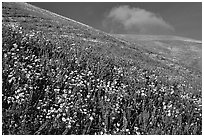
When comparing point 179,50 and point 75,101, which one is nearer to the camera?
point 75,101

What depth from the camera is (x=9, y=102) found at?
688 centimetres

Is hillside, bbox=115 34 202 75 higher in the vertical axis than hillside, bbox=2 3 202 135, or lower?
higher

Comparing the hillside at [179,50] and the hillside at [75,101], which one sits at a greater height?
the hillside at [179,50]

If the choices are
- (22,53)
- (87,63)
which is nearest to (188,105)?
(87,63)

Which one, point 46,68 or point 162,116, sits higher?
point 46,68

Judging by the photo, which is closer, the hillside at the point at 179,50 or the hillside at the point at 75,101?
the hillside at the point at 75,101

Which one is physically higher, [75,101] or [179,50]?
[179,50]

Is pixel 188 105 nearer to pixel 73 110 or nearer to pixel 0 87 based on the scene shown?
pixel 73 110

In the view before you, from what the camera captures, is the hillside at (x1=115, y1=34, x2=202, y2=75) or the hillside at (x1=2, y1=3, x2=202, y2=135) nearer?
the hillside at (x1=2, y1=3, x2=202, y2=135)

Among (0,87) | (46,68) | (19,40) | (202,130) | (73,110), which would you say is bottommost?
(202,130)

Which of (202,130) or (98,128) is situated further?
(202,130)

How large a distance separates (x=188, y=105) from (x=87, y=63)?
11.2ft

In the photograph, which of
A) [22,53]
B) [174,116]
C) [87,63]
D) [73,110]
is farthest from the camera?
[87,63]

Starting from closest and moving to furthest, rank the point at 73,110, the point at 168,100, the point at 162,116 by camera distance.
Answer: the point at 73,110 → the point at 162,116 → the point at 168,100
